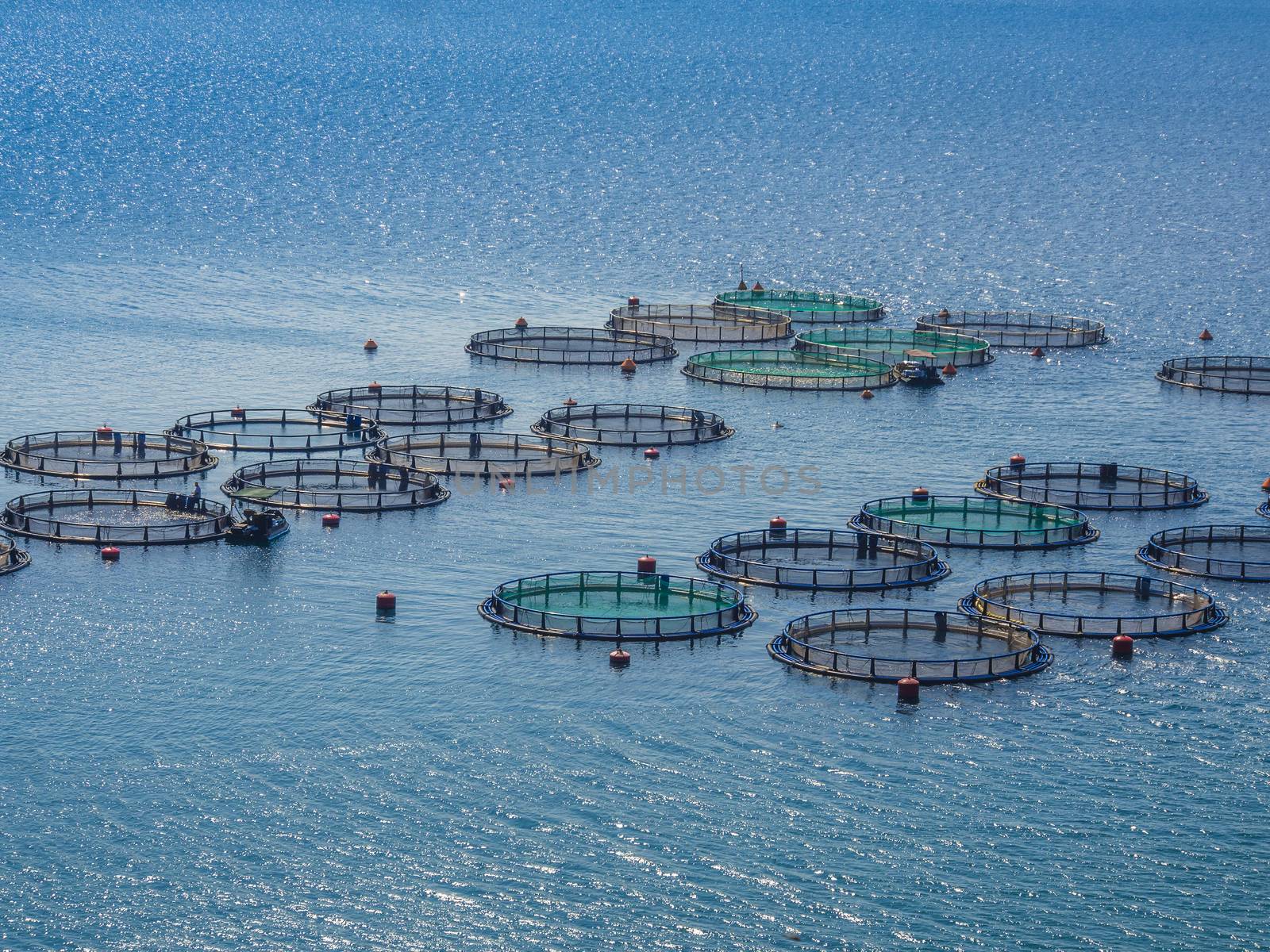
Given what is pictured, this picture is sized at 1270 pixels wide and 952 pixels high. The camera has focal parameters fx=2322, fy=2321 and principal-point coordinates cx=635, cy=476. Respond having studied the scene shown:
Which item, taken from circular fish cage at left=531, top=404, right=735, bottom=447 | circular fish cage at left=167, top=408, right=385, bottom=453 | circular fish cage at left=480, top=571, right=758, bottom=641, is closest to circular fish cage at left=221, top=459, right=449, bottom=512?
circular fish cage at left=167, top=408, right=385, bottom=453

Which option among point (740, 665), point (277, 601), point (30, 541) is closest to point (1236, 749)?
point (740, 665)

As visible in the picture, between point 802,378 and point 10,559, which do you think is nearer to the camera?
point 10,559

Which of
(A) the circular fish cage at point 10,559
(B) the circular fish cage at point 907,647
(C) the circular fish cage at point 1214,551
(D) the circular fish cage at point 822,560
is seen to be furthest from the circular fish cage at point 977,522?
(A) the circular fish cage at point 10,559

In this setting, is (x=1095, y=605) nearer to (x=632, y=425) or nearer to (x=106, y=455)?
(x=632, y=425)

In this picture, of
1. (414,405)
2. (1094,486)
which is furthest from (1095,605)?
(414,405)

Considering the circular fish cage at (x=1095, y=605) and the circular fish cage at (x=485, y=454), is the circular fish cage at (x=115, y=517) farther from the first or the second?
the circular fish cage at (x=1095, y=605)

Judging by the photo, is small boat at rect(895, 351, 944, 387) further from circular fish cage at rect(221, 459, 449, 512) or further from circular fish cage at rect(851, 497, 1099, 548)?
circular fish cage at rect(221, 459, 449, 512)
